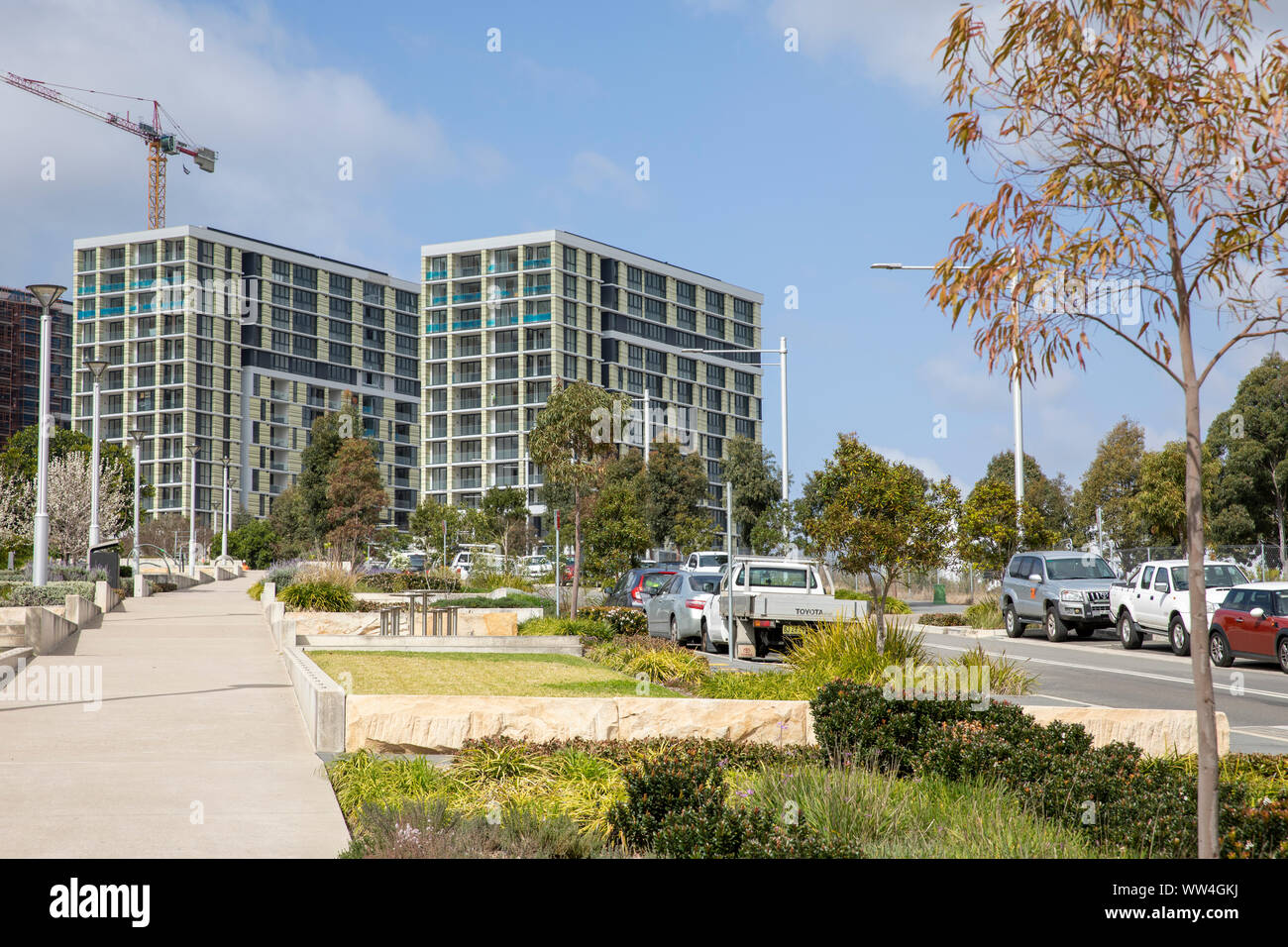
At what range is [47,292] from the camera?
22.9 m

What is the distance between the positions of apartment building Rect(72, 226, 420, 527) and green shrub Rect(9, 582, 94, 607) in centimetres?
8044

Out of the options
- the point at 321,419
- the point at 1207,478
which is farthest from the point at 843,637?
the point at 321,419

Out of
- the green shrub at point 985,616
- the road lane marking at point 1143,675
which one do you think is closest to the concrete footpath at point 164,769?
the road lane marking at point 1143,675

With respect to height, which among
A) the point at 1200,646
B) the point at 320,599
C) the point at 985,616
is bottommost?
the point at 985,616

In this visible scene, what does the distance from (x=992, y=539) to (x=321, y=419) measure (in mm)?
41786

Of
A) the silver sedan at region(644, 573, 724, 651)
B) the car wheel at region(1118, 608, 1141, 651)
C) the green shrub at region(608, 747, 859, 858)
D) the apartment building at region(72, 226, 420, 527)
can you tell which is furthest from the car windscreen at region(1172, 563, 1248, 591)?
the apartment building at region(72, 226, 420, 527)

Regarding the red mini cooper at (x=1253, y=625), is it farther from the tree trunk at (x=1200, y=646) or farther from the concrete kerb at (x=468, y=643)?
the tree trunk at (x=1200, y=646)

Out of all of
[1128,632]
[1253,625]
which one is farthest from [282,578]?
[1253,625]

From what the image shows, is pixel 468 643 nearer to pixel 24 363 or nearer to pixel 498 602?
pixel 498 602

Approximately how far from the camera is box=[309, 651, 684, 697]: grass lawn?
48.2ft

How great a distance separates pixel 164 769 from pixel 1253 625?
1835 centimetres

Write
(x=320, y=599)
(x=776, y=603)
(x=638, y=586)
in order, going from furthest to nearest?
(x=638, y=586) → (x=320, y=599) → (x=776, y=603)

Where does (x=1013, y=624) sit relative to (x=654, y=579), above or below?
below

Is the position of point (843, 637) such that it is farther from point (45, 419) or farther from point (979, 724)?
point (45, 419)
